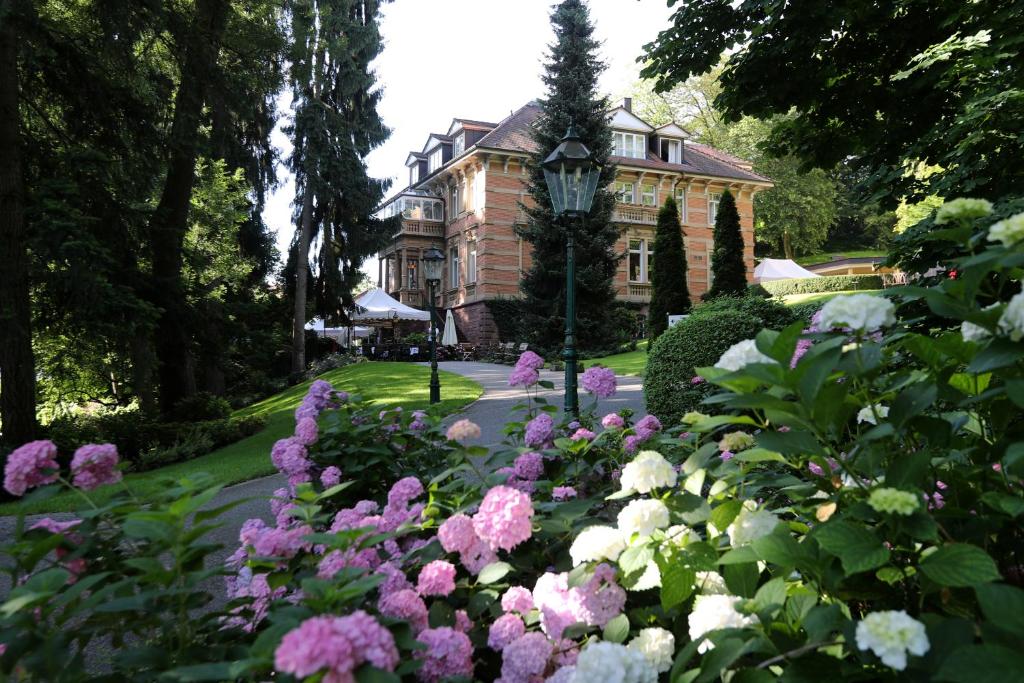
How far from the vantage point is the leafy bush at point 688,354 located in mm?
6555

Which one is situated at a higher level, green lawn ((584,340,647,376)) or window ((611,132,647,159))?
window ((611,132,647,159))

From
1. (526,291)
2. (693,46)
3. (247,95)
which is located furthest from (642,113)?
(693,46)

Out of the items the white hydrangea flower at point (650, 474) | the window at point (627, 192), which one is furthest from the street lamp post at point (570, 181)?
the window at point (627, 192)

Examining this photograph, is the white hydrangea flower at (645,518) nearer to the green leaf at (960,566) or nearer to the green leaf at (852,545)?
the green leaf at (852,545)

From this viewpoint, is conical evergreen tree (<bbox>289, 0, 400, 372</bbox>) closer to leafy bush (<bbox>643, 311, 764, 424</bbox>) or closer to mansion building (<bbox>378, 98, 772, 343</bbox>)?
mansion building (<bbox>378, 98, 772, 343</bbox>)

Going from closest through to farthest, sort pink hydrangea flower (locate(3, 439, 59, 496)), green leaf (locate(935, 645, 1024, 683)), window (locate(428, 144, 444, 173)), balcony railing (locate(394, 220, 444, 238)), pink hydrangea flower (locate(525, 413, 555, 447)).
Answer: green leaf (locate(935, 645, 1024, 683))
pink hydrangea flower (locate(3, 439, 59, 496))
pink hydrangea flower (locate(525, 413, 555, 447))
window (locate(428, 144, 444, 173))
balcony railing (locate(394, 220, 444, 238))

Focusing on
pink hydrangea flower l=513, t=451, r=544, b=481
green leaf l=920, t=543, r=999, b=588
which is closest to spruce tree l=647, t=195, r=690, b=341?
pink hydrangea flower l=513, t=451, r=544, b=481

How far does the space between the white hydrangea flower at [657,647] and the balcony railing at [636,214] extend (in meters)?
31.4

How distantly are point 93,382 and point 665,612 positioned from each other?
20.8m

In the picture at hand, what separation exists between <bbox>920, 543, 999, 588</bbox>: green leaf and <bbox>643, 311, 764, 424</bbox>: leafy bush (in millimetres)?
5282

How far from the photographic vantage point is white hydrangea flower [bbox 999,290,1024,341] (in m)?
1.11

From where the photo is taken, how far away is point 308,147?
856 inches

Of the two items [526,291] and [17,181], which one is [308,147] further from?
[17,181]

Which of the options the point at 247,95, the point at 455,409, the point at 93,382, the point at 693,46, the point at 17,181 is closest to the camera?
the point at 455,409
